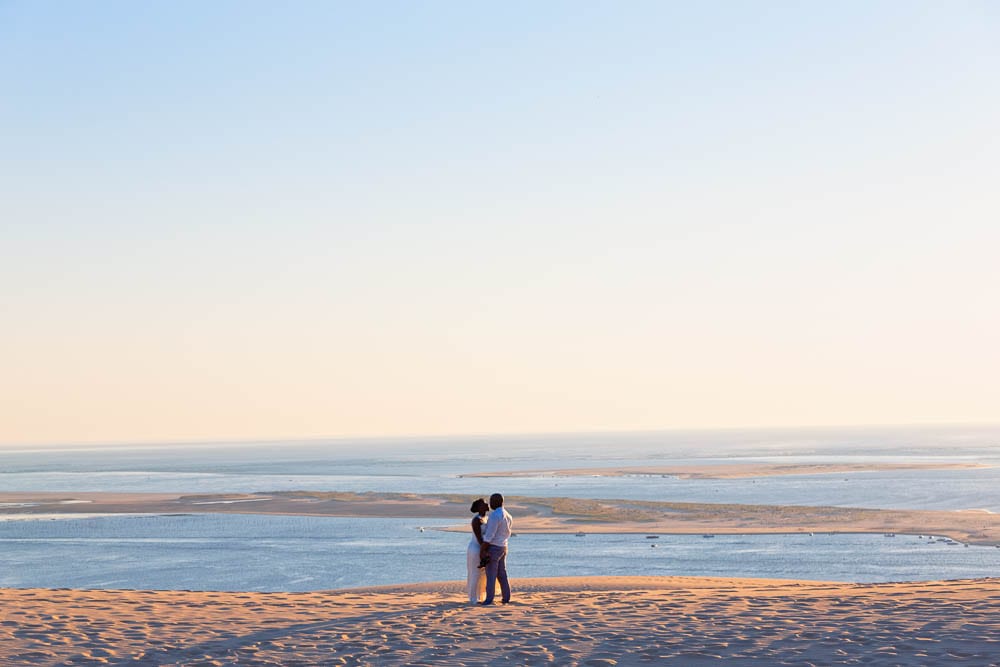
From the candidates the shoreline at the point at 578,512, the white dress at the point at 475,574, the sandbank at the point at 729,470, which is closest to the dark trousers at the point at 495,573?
the white dress at the point at 475,574

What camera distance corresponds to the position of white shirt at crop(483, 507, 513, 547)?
17156 millimetres

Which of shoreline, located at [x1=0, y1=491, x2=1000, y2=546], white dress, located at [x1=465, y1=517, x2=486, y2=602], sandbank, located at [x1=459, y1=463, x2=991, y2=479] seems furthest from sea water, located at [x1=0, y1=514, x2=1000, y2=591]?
sandbank, located at [x1=459, y1=463, x2=991, y2=479]

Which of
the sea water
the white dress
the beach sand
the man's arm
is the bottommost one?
the sea water

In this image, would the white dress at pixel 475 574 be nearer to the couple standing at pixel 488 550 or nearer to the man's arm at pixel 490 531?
the couple standing at pixel 488 550

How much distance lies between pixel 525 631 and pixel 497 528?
2775mm

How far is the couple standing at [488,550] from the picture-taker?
1720 centimetres

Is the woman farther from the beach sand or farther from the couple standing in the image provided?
the beach sand

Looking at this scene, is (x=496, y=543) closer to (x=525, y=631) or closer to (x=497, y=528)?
(x=497, y=528)

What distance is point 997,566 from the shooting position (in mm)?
38562

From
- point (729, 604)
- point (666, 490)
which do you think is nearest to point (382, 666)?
point (729, 604)

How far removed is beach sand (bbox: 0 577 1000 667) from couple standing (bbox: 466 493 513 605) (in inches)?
19.6

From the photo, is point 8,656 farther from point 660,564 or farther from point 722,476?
point 722,476

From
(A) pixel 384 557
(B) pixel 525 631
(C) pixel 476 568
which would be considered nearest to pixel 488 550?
(C) pixel 476 568

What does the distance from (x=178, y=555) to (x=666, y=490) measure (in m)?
51.7
